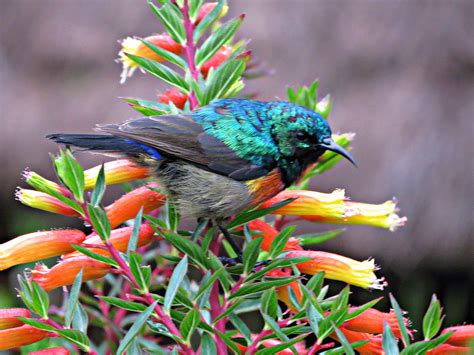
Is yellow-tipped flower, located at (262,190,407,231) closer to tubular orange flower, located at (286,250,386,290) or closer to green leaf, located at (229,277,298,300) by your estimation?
tubular orange flower, located at (286,250,386,290)

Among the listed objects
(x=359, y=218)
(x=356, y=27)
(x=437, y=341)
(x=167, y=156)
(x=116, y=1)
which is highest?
(x=116, y=1)

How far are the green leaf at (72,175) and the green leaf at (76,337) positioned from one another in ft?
0.50

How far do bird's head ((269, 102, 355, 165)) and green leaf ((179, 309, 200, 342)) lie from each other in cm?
49

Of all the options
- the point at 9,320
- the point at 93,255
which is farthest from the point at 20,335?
the point at 93,255

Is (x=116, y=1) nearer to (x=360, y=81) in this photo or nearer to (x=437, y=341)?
(x=360, y=81)

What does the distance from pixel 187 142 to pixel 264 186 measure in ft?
0.49

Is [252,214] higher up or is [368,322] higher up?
[252,214]

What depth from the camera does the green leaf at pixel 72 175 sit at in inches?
32.7

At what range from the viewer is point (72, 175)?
0.84m

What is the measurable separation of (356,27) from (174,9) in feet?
7.40

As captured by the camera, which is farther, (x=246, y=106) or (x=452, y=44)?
(x=452, y=44)

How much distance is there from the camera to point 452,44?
10.2 ft

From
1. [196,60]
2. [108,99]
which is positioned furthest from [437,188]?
[196,60]

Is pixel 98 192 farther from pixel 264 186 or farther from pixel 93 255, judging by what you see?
pixel 264 186
